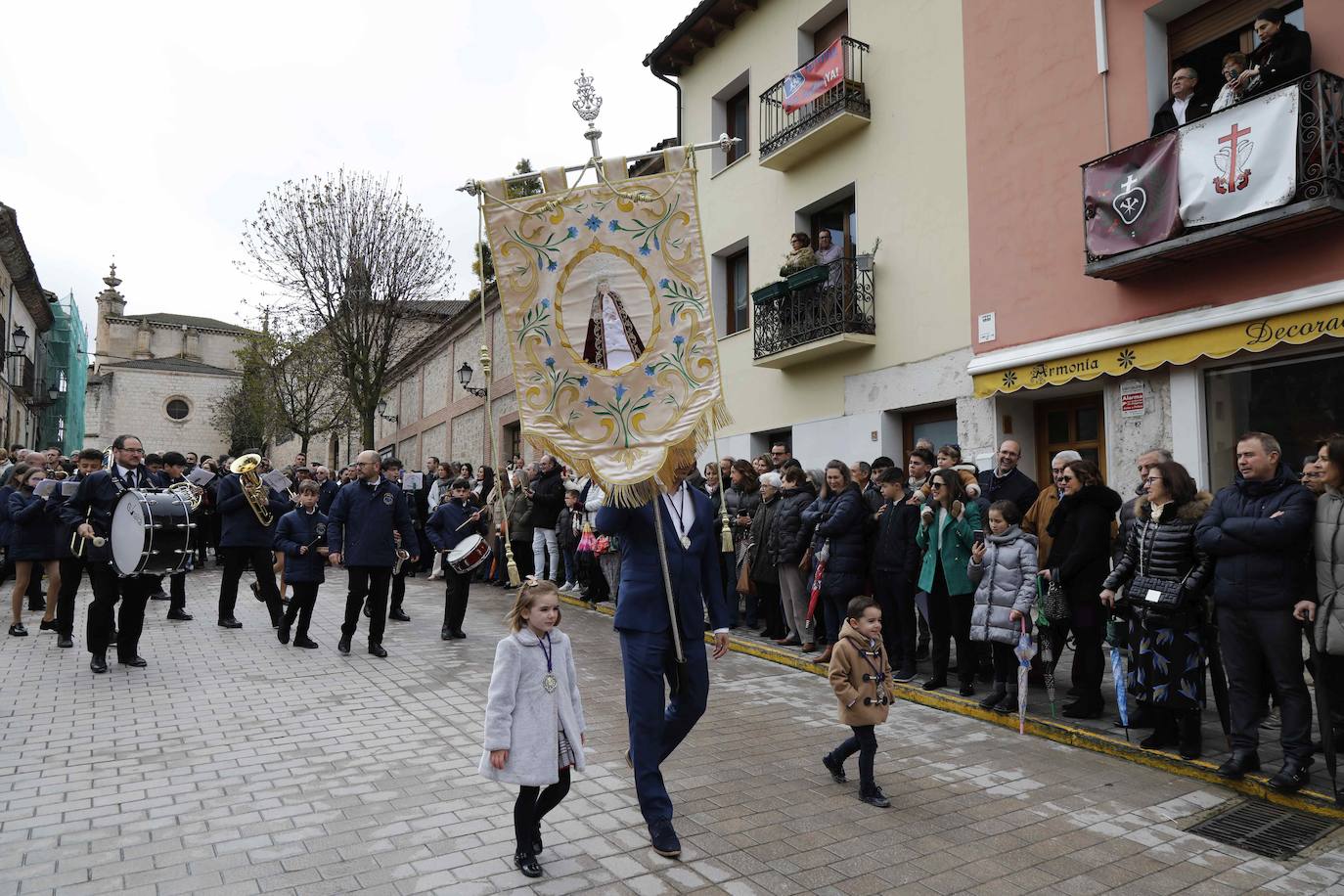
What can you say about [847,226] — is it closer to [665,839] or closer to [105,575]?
[105,575]

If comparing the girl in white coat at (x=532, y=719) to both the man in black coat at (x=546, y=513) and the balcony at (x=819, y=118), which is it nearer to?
the man in black coat at (x=546, y=513)

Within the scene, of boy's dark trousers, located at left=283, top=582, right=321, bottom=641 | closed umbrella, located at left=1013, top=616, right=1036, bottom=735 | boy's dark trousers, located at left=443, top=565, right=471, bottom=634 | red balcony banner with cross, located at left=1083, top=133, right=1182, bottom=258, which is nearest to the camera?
closed umbrella, located at left=1013, top=616, right=1036, bottom=735

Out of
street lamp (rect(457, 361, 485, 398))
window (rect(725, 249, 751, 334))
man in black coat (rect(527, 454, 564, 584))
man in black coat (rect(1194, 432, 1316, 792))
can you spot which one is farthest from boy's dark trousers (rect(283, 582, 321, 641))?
street lamp (rect(457, 361, 485, 398))

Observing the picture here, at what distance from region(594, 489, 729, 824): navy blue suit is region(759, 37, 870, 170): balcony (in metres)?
10.4

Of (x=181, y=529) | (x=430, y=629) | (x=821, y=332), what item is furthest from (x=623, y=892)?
(x=821, y=332)

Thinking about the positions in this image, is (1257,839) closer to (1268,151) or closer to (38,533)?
(1268,151)

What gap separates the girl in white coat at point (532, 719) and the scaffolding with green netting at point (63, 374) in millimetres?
45572

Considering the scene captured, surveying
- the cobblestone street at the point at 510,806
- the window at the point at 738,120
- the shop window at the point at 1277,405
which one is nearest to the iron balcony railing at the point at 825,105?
the window at the point at 738,120

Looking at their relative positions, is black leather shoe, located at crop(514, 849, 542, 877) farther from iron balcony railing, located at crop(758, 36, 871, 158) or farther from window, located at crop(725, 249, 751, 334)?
window, located at crop(725, 249, 751, 334)

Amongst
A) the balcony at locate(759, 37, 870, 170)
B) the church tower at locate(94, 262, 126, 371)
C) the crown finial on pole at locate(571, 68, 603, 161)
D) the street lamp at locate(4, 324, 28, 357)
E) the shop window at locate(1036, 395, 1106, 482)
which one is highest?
the church tower at locate(94, 262, 126, 371)

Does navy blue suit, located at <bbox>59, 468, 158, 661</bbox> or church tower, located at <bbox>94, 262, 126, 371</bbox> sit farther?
church tower, located at <bbox>94, 262, 126, 371</bbox>

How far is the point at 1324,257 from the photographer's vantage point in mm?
7879

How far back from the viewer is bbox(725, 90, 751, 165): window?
56.0 feet

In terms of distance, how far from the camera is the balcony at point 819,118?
13344 mm
